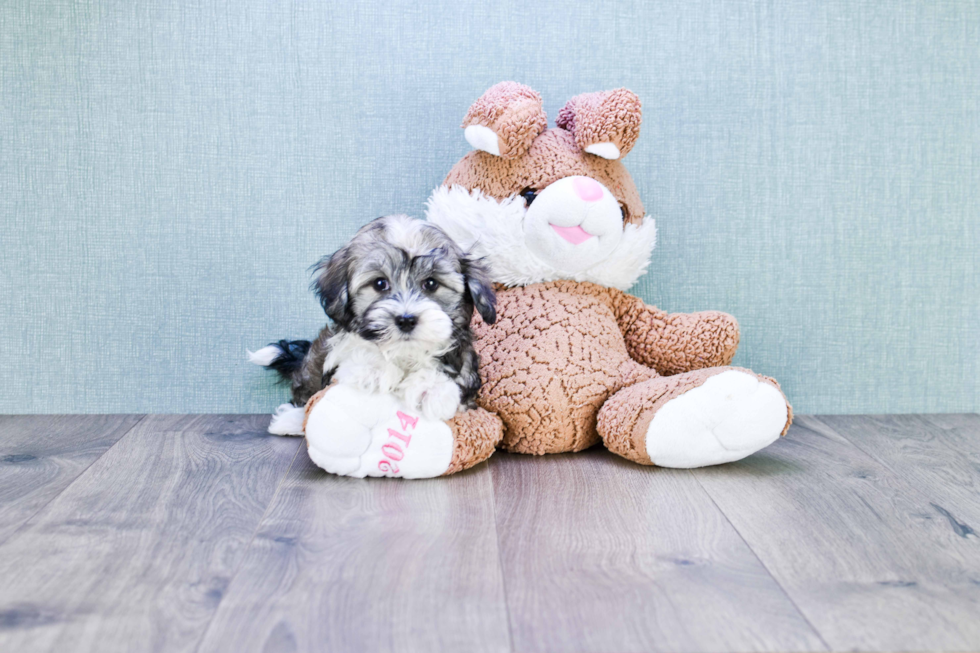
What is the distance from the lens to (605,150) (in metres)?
1.83

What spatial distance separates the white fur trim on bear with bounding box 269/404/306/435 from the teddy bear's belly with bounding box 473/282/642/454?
527 mm

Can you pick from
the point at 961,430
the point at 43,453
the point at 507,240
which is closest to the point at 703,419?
the point at 507,240

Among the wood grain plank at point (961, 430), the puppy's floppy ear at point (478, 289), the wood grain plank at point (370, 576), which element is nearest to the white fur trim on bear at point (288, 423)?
the wood grain plank at point (370, 576)

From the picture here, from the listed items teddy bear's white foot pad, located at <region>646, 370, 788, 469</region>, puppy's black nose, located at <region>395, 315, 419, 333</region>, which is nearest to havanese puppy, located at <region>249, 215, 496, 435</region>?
puppy's black nose, located at <region>395, 315, 419, 333</region>

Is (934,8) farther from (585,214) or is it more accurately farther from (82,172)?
(82,172)

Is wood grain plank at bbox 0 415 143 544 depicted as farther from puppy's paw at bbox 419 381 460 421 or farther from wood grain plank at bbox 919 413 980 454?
wood grain plank at bbox 919 413 980 454

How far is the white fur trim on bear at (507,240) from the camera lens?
1.84 metres

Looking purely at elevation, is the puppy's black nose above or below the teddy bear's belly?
above

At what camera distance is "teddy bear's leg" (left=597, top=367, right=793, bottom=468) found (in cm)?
166

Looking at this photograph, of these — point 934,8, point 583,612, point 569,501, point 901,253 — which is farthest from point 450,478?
point 934,8

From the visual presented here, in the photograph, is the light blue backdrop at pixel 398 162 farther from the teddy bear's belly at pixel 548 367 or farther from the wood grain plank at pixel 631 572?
the wood grain plank at pixel 631 572

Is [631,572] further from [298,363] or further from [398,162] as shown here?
[398,162]

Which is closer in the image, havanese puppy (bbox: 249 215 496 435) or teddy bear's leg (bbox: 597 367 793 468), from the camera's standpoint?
havanese puppy (bbox: 249 215 496 435)

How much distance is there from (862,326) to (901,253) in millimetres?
242
